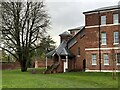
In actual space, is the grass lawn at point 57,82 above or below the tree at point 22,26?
below

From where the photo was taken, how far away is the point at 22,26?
192 feet

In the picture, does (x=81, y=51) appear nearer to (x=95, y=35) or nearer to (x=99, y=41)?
(x=95, y=35)

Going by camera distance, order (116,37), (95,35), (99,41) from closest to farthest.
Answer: (116,37) → (99,41) → (95,35)

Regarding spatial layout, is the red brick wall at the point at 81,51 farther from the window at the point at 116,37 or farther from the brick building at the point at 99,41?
the window at the point at 116,37

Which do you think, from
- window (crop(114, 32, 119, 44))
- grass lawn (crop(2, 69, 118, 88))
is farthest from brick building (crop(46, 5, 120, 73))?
grass lawn (crop(2, 69, 118, 88))

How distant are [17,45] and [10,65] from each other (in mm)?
22586

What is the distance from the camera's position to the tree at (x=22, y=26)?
188ft

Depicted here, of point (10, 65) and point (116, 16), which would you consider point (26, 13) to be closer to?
point (116, 16)

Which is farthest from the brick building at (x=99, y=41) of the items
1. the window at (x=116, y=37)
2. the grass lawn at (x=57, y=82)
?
the grass lawn at (x=57, y=82)

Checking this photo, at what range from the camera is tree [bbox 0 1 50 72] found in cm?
5722

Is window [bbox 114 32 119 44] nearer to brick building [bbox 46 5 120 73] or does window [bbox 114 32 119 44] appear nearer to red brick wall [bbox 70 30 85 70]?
brick building [bbox 46 5 120 73]

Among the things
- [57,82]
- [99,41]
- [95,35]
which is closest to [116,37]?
[99,41]

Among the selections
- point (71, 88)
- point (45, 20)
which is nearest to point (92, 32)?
point (45, 20)

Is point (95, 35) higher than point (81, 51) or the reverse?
higher
